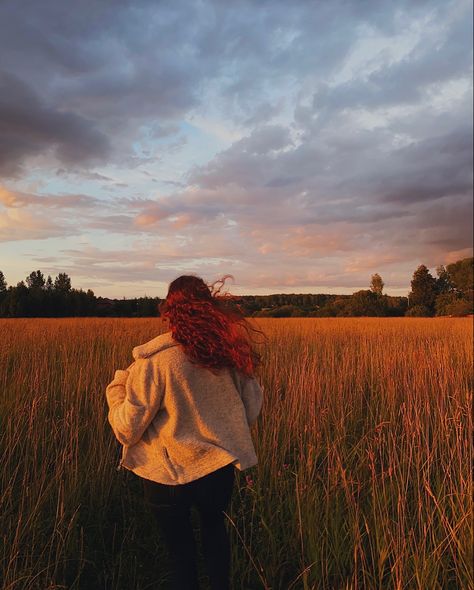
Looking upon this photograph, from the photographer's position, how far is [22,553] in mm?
2334

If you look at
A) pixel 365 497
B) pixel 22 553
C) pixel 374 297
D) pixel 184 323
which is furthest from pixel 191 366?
pixel 374 297

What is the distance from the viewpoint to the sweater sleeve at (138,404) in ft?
5.72

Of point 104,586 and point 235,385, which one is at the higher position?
point 235,385

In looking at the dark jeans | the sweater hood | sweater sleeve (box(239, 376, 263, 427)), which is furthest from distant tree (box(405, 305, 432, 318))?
the sweater hood

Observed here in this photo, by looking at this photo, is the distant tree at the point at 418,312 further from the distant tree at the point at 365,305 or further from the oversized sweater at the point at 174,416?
the oversized sweater at the point at 174,416

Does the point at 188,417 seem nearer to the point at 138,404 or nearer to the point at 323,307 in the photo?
the point at 138,404

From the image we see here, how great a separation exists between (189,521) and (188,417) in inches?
18.3

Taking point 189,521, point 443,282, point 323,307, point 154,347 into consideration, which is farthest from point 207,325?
point 443,282

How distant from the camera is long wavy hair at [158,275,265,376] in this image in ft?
5.90

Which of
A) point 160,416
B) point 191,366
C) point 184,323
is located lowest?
point 160,416

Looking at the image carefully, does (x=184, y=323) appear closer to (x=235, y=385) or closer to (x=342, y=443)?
(x=235, y=385)

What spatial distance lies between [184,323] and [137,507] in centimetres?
171

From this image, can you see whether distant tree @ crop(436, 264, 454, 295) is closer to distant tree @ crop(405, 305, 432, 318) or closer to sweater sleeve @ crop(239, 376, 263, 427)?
distant tree @ crop(405, 305, 432, 318)

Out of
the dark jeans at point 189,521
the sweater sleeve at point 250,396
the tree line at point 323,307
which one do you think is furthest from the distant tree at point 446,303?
the dark jeans at point 189,521
